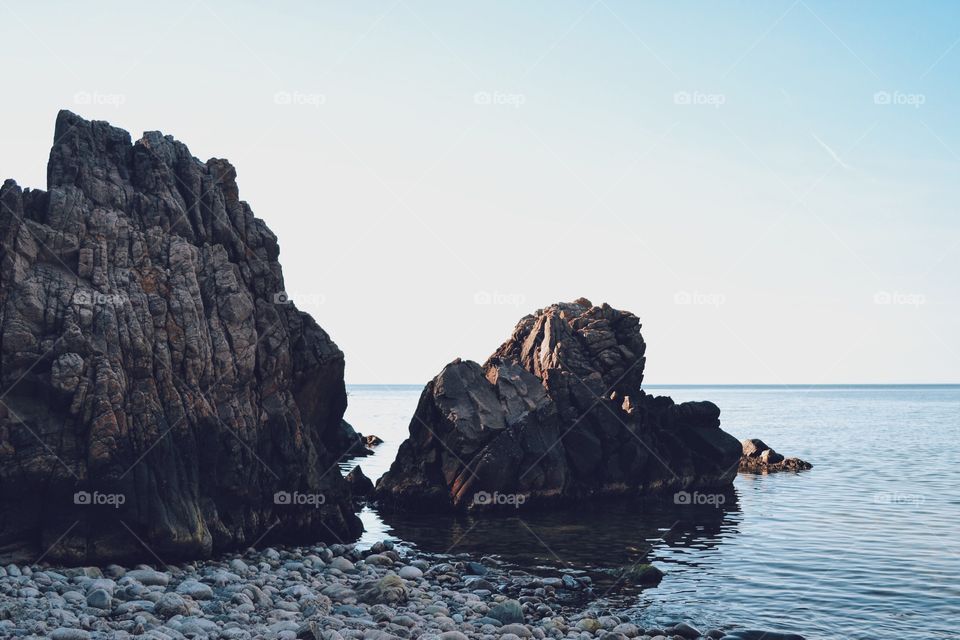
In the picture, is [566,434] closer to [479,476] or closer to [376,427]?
[479,476]

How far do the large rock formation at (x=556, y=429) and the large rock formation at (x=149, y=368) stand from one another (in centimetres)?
1186

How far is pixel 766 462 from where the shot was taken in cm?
7556

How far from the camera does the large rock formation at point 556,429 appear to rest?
5022cm

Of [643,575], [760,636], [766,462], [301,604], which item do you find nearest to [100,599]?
[301,604]

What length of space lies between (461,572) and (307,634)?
12.9 meters

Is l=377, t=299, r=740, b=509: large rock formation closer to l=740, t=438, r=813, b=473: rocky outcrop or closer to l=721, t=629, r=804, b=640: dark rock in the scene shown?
l=740, t=438, r=813, b=473: rocky outcrop

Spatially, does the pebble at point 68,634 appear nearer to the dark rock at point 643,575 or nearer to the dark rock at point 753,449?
the dark rock at point 643,575
